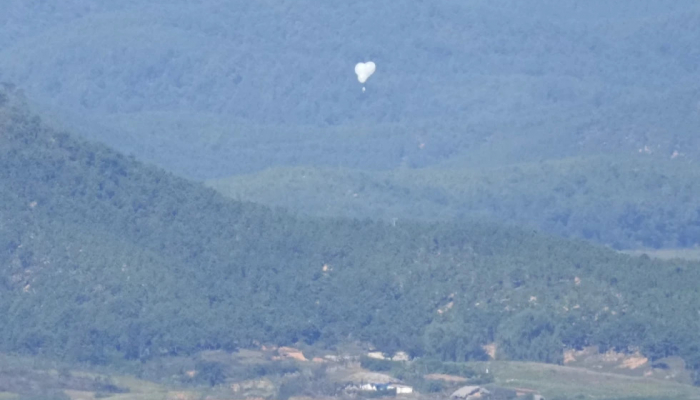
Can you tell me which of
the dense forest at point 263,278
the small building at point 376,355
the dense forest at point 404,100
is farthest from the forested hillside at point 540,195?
the small building at point 376,355

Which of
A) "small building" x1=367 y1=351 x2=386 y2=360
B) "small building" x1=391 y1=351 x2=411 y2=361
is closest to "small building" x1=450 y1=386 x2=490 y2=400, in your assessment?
"small building" x1=367 y1=351 x2=386 y2=360

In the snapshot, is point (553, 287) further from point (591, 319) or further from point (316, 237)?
point (316, 237)

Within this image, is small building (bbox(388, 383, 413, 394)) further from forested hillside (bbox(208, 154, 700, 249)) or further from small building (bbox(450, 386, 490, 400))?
forested hillside (bbox(208, 154, 700, 249))

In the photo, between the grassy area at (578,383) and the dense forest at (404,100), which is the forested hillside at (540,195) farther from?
the grassy area at (578,383)

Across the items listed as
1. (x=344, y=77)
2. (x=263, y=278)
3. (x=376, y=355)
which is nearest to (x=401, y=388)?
(x=376, y=355)

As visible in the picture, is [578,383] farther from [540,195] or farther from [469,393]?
[540,195]
